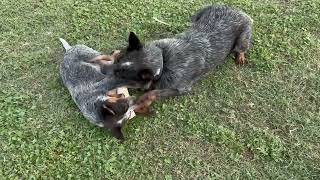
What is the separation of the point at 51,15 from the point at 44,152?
7.33 ft

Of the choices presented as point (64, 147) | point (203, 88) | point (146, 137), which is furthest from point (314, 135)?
point (64, 147)

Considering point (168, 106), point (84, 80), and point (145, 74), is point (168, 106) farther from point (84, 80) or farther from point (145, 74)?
point (84, 80)

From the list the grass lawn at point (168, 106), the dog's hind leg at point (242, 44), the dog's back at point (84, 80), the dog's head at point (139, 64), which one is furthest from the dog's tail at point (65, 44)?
the dog's hind leg at point (242, 44)

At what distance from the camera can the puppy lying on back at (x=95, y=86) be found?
5.05 metres

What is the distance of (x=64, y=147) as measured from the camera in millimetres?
5121

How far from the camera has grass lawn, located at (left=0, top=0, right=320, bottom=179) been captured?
4988 millimetres

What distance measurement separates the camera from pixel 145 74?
5.20 metres

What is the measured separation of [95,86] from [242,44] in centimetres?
193

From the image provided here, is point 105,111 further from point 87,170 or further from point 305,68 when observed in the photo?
point 305,68

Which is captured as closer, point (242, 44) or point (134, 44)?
point (134, 44)

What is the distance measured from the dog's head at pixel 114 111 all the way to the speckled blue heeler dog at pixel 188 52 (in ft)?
1.00

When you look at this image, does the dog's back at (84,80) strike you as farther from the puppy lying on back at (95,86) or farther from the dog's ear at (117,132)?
the dog's ear at (117,132)

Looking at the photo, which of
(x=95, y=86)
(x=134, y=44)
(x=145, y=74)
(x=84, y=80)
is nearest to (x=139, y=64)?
(x=145, y=74)

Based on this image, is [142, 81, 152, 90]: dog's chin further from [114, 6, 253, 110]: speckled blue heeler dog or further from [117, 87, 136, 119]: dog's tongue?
[117, 87, 136, 119]: dog's tongue
